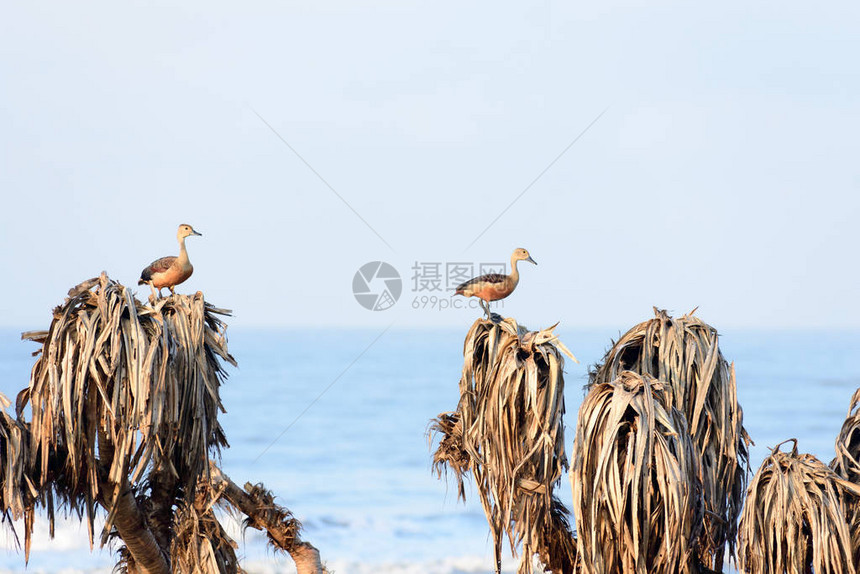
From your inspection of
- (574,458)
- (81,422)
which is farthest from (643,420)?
(81,422)

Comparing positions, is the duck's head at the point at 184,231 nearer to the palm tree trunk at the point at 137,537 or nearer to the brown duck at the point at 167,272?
the brown duck at the point at 167,272

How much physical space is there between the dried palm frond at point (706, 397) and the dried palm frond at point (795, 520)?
19.5 inches

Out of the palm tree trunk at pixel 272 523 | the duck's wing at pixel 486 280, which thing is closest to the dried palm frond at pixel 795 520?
the palm tree trunk at pixel 272 523

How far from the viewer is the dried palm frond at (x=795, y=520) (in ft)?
25.5

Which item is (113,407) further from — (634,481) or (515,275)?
(515,275)

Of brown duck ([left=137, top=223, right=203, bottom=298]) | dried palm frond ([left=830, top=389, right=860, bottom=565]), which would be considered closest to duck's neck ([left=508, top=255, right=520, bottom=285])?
brown duck ([left=137, top=223, right=203, bottom=298])

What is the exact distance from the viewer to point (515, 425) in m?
8.60

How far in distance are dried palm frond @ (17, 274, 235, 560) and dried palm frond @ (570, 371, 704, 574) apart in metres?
3.11

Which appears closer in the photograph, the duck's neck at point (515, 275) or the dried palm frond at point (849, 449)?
the dried palm frond at point (849, 449)

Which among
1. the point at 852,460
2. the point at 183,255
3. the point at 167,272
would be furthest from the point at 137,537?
the point at 852,460

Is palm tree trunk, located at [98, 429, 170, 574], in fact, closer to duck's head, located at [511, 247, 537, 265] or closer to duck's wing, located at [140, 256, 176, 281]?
duck's wing, located at [140, 256, 176, 281]

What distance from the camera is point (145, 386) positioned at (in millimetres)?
7660

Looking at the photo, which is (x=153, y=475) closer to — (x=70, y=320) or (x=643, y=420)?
(x=70, y=320)

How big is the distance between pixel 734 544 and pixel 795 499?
4.39 feet
